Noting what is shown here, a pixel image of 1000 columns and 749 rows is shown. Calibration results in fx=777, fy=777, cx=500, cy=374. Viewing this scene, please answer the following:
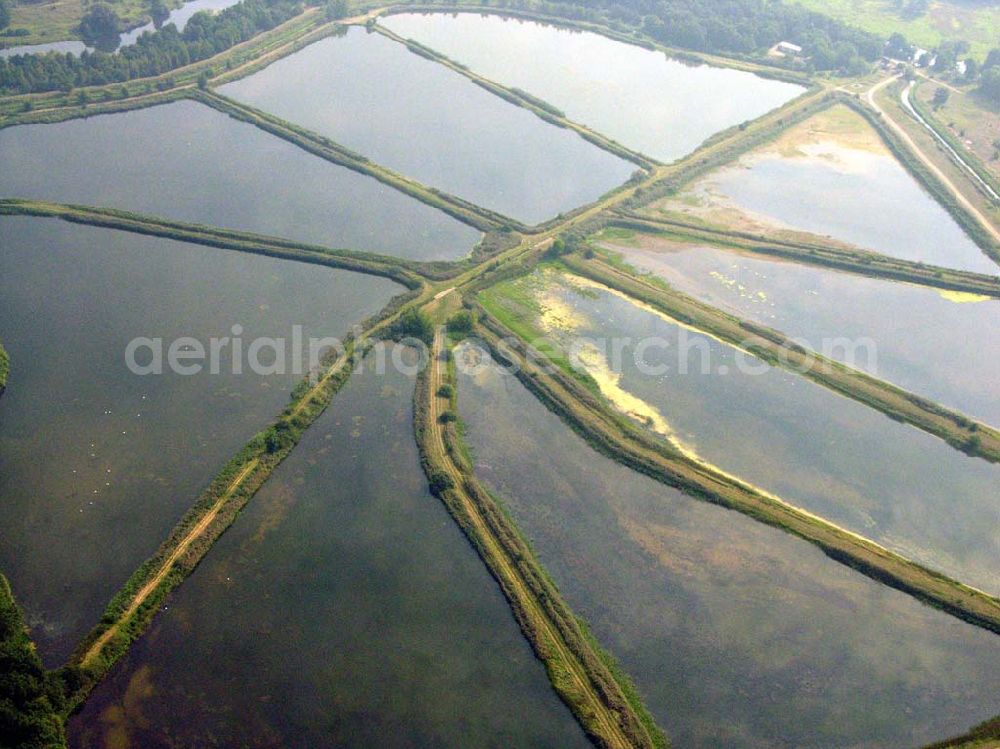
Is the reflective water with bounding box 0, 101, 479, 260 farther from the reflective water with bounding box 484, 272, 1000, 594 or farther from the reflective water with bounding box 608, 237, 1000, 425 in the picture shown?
the reflective water with bounding box 608, 237, 1000, 425

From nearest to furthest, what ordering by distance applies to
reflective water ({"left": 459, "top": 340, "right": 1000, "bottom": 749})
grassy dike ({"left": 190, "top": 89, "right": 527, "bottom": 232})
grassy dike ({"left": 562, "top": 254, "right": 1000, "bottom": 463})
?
reflective water ({"left": 459, "top": 340, "right": 1000, "bottom": 749}) < grassy dike ({"left": 562, "top": 254, "right": 1000, "bottom": 463}) < grassy dike ({"left": 190, "top": 89, "right": 527, "bottom": 232})

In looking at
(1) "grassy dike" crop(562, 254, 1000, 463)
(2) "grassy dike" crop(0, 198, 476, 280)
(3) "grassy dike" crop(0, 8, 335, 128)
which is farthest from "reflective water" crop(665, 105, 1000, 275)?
(3) "grassy dike" crop(0, 8, 335, 128)

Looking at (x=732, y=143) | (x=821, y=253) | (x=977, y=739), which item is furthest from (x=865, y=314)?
(x=977, y=739)

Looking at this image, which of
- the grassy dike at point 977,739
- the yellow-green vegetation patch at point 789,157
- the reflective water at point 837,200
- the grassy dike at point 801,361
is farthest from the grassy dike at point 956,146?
the grassy dike at point 977,739

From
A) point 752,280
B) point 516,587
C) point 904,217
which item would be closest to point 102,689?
point 516,587

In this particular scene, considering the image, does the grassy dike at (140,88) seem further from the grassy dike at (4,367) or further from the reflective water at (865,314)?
the reflective water at (865,314)
